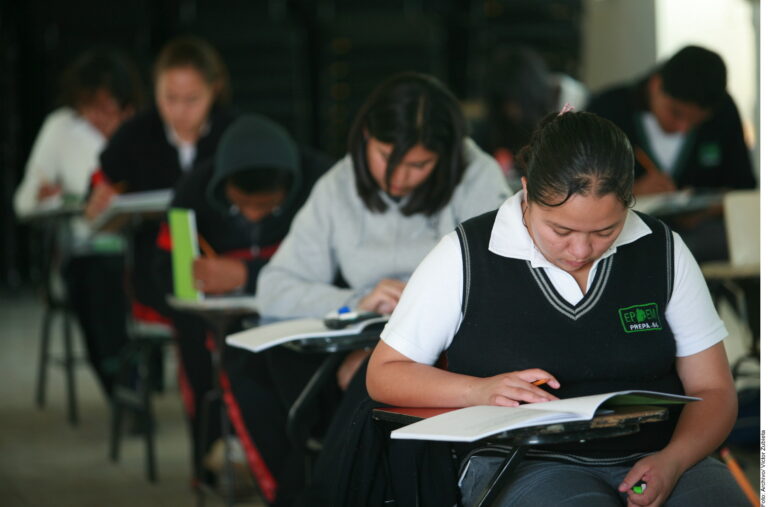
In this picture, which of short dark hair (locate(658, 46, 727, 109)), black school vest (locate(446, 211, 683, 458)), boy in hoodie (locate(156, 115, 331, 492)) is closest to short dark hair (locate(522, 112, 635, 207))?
black school vest (locate(446, 211, 683, 458))

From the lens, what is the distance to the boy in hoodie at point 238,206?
12.1ft

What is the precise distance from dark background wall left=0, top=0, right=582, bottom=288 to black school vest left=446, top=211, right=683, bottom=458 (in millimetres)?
7138

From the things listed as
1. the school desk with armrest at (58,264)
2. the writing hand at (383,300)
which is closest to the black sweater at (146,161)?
the school desk with armrest at (58,264)

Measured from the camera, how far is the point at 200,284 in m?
3.46

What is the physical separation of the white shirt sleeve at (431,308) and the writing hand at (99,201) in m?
2.94

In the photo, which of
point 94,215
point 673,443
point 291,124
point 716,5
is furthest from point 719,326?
point 291,124

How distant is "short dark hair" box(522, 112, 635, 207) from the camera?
1867 millimetres

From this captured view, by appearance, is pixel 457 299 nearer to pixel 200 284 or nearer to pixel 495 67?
pixel 200 284

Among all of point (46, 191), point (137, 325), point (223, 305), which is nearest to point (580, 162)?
point (223, 305)

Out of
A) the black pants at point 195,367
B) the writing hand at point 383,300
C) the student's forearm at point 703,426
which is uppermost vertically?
the writing hand at point 383,300

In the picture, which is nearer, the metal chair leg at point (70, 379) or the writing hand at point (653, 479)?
the writing hand at point (653, 479)

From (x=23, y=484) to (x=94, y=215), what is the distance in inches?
46.9

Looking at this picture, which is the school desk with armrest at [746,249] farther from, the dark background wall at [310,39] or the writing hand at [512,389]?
the dark background wall at [310,39]

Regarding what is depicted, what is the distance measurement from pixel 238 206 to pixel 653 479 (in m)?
2.20
